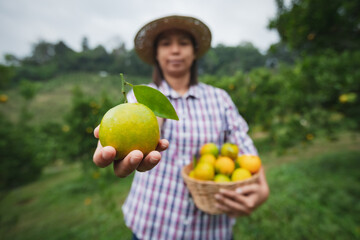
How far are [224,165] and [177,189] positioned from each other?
0.38 m

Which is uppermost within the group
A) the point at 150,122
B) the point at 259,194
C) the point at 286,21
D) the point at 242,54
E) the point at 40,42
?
the point at 40,42

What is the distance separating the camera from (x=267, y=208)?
11.4 ft

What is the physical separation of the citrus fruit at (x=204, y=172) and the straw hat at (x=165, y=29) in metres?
1.06

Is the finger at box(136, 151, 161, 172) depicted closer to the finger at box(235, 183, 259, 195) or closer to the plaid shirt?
the plaid shirt

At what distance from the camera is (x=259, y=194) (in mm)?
1417

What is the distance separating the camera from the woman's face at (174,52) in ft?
5.07

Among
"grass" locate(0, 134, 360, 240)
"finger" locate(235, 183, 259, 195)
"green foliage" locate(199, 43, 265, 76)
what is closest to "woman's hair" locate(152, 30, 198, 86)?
"finger" locate(235, 183, 259, 195)

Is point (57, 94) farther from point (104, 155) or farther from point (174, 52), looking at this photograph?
point (104, 155)

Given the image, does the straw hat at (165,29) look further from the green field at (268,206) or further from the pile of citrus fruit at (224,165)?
the green field at (268,206)

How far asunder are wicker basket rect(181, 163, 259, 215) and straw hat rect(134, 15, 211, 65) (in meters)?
1.09

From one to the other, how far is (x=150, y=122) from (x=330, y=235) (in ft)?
10.4

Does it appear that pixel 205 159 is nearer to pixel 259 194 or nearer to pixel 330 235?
pixel 259 194

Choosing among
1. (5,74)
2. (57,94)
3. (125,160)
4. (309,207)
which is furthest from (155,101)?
(57,94)

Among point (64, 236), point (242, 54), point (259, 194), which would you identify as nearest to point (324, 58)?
point (259, 194)
